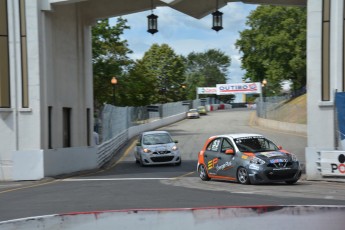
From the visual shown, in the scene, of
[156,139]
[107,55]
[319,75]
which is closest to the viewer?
[319,75]

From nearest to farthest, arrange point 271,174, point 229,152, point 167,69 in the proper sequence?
point 271,174 < point 229,152 < point 167,69

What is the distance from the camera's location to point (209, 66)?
162 metres

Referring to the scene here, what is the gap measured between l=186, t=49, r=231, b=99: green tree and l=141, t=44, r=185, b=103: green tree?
5236 centimetres

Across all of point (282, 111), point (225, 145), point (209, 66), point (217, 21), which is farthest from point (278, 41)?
point (209, 66)

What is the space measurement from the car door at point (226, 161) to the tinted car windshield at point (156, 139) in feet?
27.1

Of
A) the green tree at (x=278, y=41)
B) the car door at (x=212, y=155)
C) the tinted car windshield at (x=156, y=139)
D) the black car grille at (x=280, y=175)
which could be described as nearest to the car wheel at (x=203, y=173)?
the car door at (x=212, y=155)

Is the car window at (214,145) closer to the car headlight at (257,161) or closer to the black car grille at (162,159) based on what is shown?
the car headlight at (257,161)

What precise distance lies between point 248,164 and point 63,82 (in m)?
10.3

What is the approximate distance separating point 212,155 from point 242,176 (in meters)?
1.72

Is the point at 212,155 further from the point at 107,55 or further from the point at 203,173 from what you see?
the point at 107,55

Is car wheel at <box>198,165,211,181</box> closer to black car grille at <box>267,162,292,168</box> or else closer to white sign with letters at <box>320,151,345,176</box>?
black car grille at <box>267,162,292,168</box>

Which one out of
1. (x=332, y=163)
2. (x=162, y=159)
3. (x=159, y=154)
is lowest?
(x=162, y=159)

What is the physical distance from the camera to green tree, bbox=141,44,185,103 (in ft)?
319

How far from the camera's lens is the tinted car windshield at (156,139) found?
2490 cm
